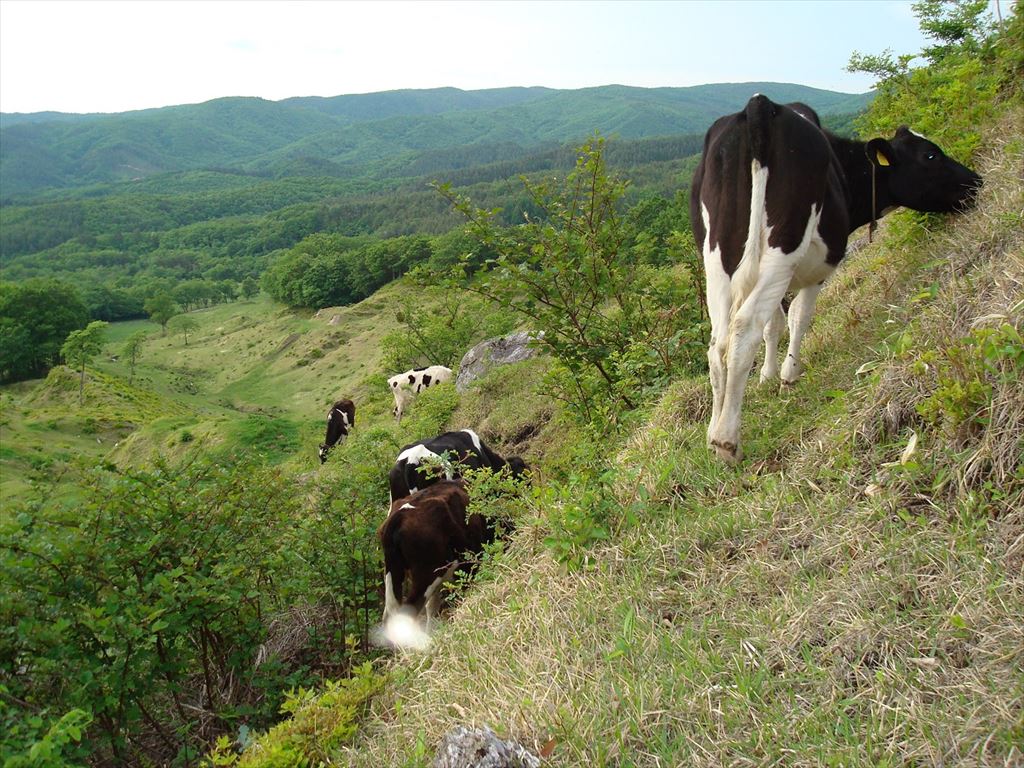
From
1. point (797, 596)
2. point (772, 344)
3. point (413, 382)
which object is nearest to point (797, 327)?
point (772, 344)

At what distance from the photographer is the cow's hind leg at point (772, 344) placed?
18.4 feet

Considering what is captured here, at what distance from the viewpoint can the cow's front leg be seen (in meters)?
5.57

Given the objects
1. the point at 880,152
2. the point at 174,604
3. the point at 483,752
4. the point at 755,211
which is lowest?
the point at 174,604

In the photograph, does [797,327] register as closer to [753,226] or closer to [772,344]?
[772,344]

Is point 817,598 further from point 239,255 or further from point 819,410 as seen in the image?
point 239,255

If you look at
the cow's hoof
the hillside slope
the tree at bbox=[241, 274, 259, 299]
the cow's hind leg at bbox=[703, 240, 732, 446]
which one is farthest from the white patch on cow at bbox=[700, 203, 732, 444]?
the tree at bbox=[241, 274, 259, 299]

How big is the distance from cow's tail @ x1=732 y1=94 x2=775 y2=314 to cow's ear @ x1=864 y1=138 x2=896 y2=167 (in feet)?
6.55

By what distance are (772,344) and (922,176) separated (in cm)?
213

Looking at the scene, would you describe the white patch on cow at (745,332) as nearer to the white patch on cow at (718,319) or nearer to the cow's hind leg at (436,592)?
the white patch on cow at (718,319)

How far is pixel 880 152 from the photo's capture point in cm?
609

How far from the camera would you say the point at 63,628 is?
162 inches

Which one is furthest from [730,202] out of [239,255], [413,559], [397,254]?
[239,255]

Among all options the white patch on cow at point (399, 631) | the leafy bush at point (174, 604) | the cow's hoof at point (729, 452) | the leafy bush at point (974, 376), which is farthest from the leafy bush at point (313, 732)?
the leafy bush at point (974, 376)

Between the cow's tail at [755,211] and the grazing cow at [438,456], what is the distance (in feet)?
11.2
